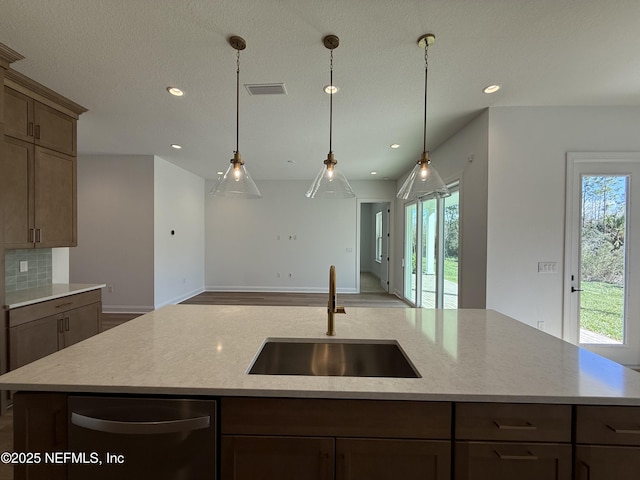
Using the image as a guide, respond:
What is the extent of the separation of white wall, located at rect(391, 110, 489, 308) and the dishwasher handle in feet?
9.47

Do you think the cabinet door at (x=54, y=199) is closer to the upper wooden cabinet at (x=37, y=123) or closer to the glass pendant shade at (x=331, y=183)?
the upper wooden cabinet at (x=37, y=123)

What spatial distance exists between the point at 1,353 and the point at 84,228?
331 cm

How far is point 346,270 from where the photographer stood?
21.0ft

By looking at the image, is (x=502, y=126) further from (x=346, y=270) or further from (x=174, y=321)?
(x=346, y=270)

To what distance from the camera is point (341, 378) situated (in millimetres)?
962

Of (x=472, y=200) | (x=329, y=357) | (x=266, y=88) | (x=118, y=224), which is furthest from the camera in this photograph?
(x=118, y=224)

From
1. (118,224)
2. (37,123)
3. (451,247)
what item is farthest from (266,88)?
(118,224)

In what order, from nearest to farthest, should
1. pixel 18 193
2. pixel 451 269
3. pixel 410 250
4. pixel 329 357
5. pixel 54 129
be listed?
pixel 329 357 → pixel 18 193 → pixel 54 129 → pixel 451 269 → pixel 410 250

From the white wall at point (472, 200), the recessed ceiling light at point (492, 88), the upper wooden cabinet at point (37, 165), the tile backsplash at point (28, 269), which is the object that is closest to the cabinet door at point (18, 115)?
the upper wooden cabinet at point (37, 165)

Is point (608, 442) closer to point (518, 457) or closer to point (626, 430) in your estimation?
point (626, 430)

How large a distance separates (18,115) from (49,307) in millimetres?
1698

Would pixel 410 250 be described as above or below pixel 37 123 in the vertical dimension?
below

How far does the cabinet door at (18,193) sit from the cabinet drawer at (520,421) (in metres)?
3.40

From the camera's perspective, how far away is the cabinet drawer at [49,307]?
2068mm
